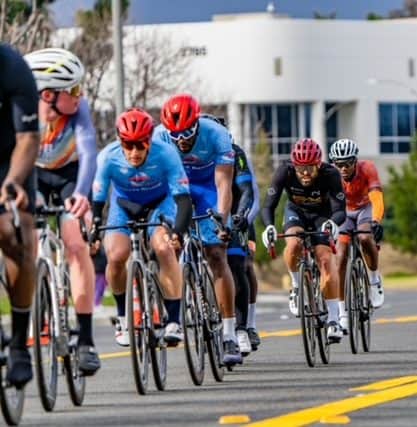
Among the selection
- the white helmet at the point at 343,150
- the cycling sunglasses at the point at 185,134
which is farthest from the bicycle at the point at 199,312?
the white helmet at the point at 343,150

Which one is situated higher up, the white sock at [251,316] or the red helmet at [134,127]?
the red helmet at [134,127]

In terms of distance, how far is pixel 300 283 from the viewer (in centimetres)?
1555

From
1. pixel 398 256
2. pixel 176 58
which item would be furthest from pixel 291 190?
pixel 398 256

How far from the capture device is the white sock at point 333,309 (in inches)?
643

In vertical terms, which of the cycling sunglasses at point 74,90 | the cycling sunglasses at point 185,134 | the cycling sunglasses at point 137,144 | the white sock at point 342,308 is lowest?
the white sock at point 342,308

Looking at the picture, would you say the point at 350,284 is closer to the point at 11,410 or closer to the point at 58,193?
the point at 58,193

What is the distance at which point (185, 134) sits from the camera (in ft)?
47.0

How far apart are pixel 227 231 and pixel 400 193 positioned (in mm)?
58498

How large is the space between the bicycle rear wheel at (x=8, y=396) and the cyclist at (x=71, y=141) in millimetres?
1115

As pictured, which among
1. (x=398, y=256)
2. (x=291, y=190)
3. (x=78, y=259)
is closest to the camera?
(x=78, y=259)

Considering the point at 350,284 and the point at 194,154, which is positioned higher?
the point at 194,154

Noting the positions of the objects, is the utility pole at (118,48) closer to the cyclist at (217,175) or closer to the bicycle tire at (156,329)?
the cyclist at (217,175)

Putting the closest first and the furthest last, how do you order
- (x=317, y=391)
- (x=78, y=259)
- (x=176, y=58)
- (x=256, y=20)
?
(x=78, y=259), (x=317, y=391), (x=176, y=58), (x=256, y=20)

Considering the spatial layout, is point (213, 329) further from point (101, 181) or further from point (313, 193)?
point (313, 193)
